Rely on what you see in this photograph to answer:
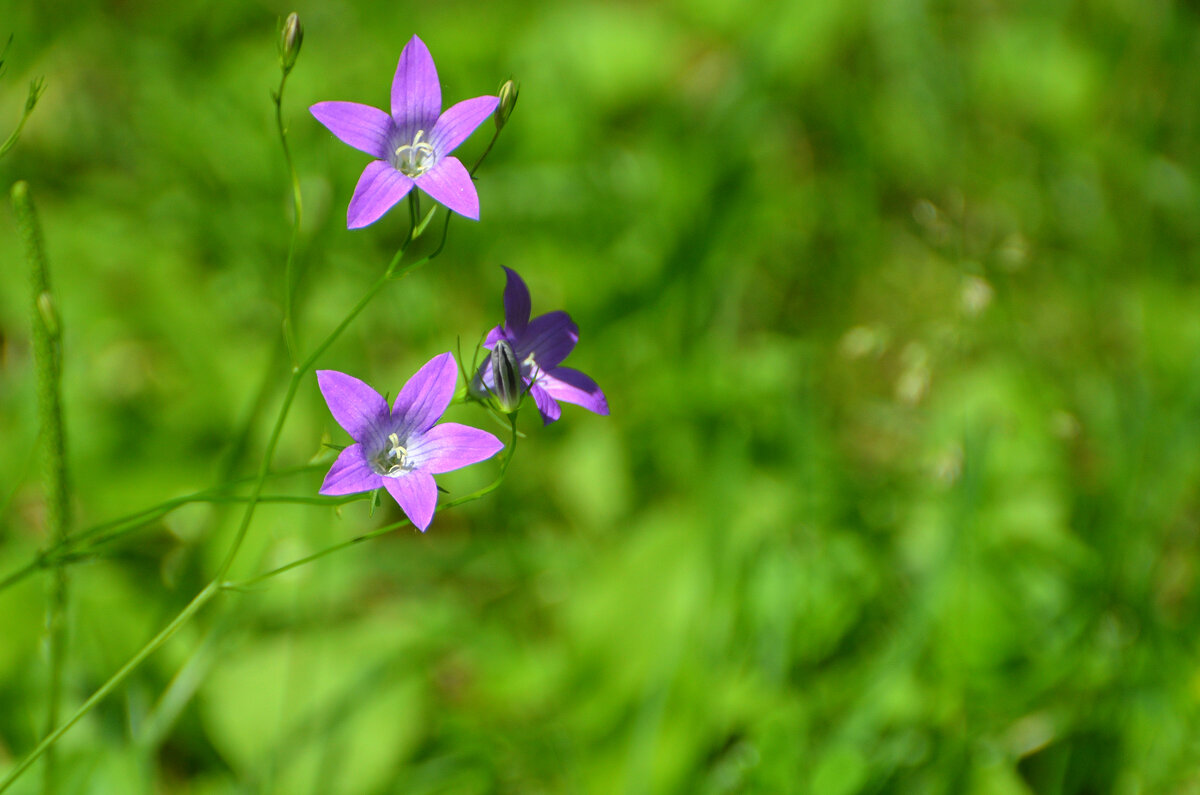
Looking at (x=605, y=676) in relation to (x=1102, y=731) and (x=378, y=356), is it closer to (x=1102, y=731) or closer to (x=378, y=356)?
(x=1102, y=731)

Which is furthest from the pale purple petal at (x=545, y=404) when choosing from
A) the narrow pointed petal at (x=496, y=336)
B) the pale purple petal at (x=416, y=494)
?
the pale purple petal at (x=416, y=494)

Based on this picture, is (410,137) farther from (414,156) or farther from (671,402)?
(671,402)

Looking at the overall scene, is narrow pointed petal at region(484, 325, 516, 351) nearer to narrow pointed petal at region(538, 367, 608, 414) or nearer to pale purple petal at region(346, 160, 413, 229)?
narrow pointed petal at region(538, 367, 608, 414)

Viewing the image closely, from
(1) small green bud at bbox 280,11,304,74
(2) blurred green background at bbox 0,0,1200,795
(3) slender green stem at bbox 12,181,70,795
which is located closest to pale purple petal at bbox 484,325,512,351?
(1) small green bud at bbox 280,11,304,74

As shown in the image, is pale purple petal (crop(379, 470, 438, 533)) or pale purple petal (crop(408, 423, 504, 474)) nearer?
pale purple petal (crop(379, 470, 438, 533))

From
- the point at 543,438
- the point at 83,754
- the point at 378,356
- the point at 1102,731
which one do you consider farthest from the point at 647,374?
the point at 83,754
